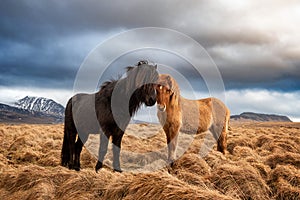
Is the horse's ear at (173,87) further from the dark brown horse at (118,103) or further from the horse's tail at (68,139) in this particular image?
the horse's tail at (68,139)

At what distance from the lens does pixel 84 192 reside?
4961 millimetres

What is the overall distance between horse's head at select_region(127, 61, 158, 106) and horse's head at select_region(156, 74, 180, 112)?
41 cm

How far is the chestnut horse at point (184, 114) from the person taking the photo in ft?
25.6

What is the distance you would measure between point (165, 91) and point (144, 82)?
3.08ft

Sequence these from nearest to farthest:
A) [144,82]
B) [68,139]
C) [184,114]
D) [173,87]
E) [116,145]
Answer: [144,82] < [116,145] < [173,87] < [68,139] < [184,114]

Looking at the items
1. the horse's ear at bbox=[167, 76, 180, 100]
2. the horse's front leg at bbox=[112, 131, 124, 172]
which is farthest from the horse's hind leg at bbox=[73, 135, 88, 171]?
the horse's ear at bbox=[167, 76, 180, 100]

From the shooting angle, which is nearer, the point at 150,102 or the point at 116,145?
the point at 150,102

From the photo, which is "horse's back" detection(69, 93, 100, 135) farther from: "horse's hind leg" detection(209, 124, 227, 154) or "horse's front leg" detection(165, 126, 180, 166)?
"horse's hind leg" detection(209, 124, 227, 154)

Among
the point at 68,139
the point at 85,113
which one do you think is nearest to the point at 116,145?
the point at 85,113

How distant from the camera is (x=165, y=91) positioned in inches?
306

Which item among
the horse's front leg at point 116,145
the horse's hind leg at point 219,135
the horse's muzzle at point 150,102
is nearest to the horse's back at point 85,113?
the horse's front leg at point 116,145

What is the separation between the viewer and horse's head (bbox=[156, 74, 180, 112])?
762 cm

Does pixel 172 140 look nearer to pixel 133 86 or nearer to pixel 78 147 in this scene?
pixel 133 86

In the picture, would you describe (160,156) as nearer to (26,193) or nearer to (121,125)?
(121,125)
